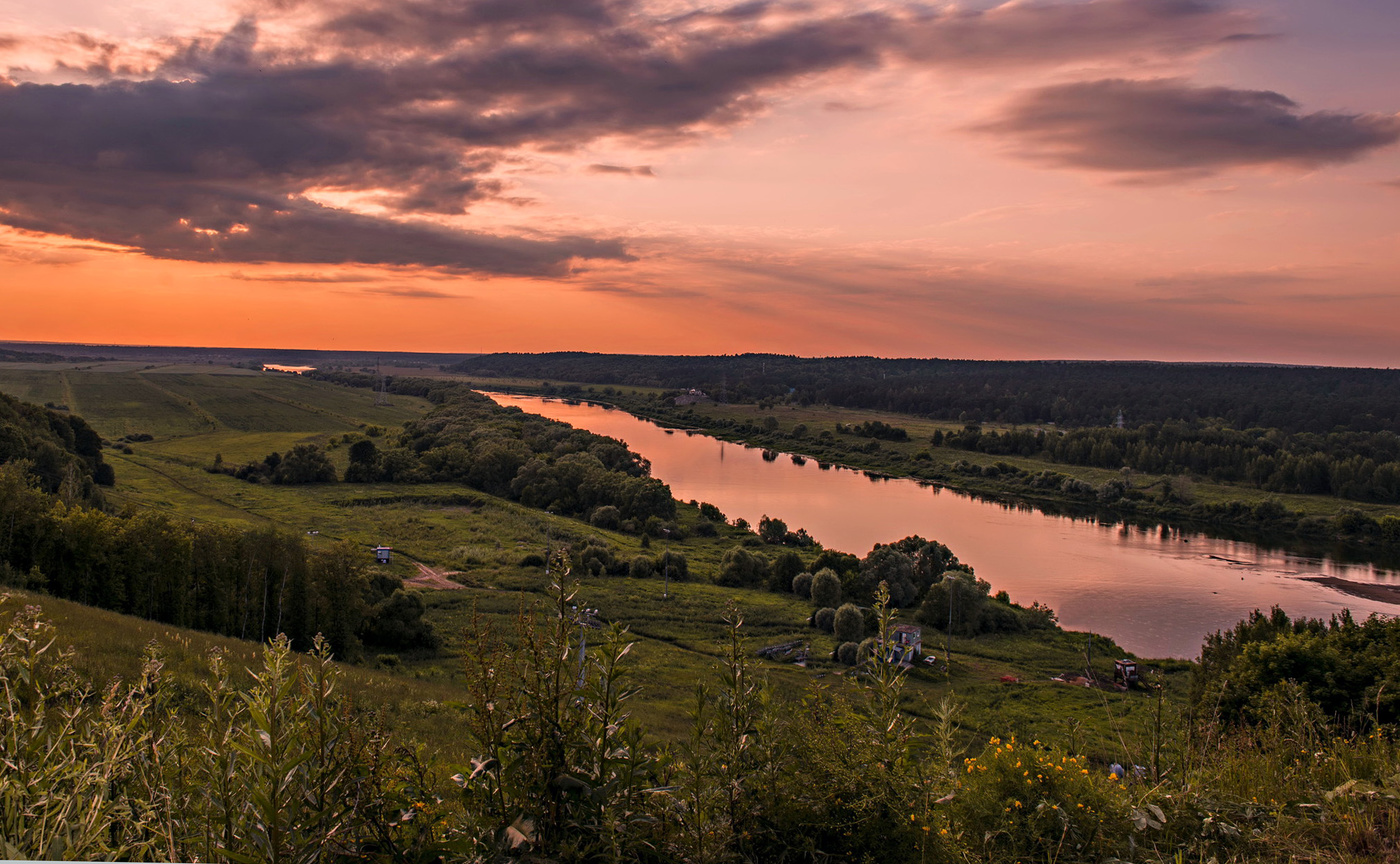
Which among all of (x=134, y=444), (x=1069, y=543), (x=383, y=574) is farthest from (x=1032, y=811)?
(x=134, y=444)

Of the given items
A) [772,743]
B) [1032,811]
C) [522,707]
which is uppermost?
[522,707]

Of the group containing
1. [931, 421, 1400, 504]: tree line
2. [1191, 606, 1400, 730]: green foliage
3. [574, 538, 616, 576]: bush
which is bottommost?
[574, 538, 616, 576]: bush

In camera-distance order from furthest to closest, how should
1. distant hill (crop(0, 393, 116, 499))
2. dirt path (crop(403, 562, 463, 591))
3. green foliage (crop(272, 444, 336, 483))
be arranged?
1. green foliage (crop(272, 444, 336, 483))
2. distant hill (crop(0, 393, 116, 499))
3. dirt path (crop(403, 562, 463, 591))

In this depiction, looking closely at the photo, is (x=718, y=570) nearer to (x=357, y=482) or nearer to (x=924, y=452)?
(x=357, y=482)

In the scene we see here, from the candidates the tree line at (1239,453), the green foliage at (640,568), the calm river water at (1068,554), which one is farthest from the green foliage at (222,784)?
the tree line at (1239,453)

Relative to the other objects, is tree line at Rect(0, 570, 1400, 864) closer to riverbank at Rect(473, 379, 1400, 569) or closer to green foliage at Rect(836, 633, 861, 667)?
green foliage at Rect(836, 633, 861, 667)

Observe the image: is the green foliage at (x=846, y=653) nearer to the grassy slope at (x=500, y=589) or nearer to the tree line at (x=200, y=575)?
the grassy slope at (x=500, y=589)

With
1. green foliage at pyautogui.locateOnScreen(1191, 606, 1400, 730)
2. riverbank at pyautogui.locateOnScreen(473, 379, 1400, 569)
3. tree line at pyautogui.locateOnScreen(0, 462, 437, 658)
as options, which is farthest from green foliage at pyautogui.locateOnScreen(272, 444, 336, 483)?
green foliage at pyautogui.locateOnScreen(1191, 606, 1400, 730)
